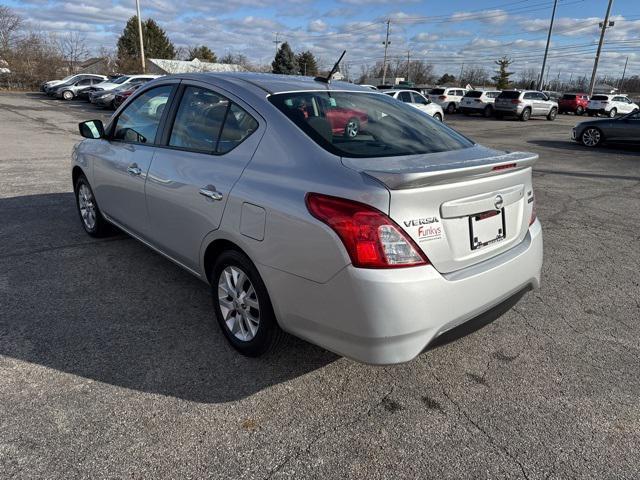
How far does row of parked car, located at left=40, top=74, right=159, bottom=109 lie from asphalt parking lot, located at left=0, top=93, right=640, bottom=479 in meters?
20.7

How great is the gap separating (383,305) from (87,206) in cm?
408

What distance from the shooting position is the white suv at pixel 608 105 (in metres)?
34.4

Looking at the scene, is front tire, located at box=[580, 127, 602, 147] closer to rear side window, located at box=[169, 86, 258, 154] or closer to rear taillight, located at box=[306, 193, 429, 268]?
rear side window, located at box=[169, 86, 258, 154]

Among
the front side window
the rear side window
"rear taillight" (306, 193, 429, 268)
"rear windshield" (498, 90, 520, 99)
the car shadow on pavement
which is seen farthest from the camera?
"rear windshield" (498, 90, 520, 99)

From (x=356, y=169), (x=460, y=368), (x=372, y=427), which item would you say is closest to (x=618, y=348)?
(x=460, y=368)

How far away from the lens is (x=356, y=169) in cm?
232

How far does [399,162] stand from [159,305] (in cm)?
223

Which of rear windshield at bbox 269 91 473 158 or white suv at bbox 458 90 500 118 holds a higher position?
rear windshield at bbox 269 91 473 158

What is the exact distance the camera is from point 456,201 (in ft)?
7.65

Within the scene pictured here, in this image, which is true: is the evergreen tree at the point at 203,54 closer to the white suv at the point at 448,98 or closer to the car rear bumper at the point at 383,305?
the white suv at the point at 448,98

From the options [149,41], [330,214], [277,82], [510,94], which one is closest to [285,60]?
[149,41]

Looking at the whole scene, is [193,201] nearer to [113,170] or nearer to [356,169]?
[356,169]

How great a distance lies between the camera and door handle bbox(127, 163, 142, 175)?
3.72m

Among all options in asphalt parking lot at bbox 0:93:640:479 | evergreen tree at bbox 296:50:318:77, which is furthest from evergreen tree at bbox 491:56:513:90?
asphalt parking lot at bbox 0:93:640:479
